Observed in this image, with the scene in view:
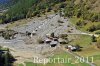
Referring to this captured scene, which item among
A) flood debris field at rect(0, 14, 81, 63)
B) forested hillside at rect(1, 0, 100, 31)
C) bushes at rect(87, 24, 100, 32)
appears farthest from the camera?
forested hillside at rect(1, 0, 100, 31)

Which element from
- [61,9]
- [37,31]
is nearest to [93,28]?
[37,31]

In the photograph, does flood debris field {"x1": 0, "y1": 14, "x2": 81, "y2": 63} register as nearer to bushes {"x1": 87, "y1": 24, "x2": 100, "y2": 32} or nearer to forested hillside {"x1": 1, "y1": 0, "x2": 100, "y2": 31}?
bushes {"x1": 87, "y1": 24, "x2": 100, "y2": 32}

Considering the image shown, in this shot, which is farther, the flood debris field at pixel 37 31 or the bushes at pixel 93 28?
the bushes at pixel 93 28

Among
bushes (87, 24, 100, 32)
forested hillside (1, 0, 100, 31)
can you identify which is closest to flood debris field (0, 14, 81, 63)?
bushes (87, 24, 100, 32)

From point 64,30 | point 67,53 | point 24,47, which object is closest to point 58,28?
point 64,30

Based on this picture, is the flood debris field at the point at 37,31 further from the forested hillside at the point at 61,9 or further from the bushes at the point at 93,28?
the forested hillside at the point at 61,9

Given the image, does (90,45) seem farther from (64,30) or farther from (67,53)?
(64,30)

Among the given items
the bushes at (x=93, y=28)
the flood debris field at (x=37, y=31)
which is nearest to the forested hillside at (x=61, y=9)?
the bushes at (x=93, y=28)

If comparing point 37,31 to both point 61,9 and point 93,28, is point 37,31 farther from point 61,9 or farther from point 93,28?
point 61,9
